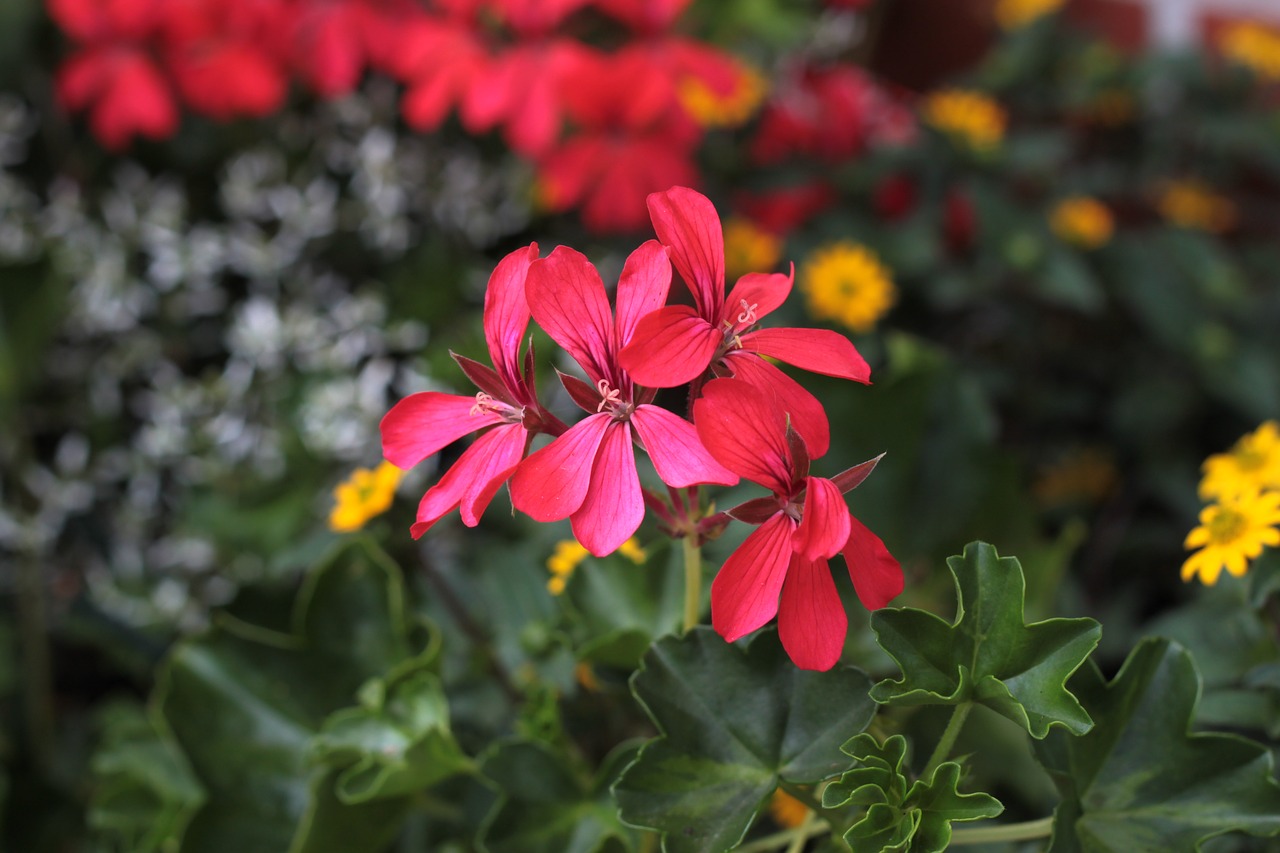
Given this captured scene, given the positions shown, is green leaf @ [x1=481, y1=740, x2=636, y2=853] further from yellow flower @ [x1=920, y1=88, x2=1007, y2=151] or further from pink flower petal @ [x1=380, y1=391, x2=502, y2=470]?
yellow flower @ [x1=920, y1=88, x2=1007, y2=151]

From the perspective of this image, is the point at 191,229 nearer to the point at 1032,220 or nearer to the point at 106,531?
the point at 106,531

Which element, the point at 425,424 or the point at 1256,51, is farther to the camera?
the point at 1256,51

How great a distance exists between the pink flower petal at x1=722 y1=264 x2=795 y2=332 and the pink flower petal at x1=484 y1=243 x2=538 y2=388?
0.23 feet

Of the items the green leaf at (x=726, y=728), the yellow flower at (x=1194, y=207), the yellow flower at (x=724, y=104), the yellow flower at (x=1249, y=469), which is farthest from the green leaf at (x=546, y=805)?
the yellow flower at (x=1194, y=207)

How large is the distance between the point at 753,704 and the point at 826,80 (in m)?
0.84

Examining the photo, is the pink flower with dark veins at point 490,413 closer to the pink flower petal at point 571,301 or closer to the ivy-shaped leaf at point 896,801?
the pink flower petal at point 571,301

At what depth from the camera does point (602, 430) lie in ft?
1.10

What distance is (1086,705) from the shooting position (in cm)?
39

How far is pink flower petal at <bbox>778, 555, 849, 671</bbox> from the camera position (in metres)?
0.32

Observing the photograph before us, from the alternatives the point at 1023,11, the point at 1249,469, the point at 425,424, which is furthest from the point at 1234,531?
the point at 1023,11

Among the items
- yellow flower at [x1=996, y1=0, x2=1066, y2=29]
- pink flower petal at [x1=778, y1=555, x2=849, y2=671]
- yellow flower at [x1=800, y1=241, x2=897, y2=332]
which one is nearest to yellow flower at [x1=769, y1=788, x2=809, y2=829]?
pink flower petal at [x1=778, y1=555, x2=849, y2=671]

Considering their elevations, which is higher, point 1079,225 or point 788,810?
point 1079,225

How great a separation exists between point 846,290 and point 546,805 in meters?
0.47

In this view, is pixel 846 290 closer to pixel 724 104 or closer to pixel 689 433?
pixel 724 104
